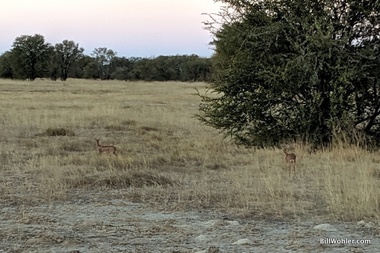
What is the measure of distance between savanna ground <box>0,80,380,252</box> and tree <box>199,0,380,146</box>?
0.84 metres

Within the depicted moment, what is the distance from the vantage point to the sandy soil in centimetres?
525

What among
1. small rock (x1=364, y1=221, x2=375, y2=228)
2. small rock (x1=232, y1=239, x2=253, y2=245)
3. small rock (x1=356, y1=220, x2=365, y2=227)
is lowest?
small rock (x1=232, y1=239, x2=253, y2=245)

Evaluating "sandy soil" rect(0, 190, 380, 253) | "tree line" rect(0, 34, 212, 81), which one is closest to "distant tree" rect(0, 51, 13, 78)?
"tree line" rect(0, 34, 212, 81)

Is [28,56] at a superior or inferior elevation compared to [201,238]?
superior

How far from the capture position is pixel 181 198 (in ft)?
24.7

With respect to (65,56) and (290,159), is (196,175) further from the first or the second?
(65,56)

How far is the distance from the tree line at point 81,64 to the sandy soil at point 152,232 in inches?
2460

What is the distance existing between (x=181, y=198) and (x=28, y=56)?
72.2 m

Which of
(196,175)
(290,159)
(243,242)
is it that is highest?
(290,159)

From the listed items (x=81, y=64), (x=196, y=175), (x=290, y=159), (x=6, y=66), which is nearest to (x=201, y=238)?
(x=196, y=175)

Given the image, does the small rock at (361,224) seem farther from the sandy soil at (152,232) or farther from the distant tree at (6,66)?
the distant tree at (6,66)

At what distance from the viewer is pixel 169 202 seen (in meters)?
7.36

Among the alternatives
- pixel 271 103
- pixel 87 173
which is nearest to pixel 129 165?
pixel 87 173

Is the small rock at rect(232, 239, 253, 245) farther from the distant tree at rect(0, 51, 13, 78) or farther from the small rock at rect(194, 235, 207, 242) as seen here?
the distant tree at rect(0, 51, 13, 78)
